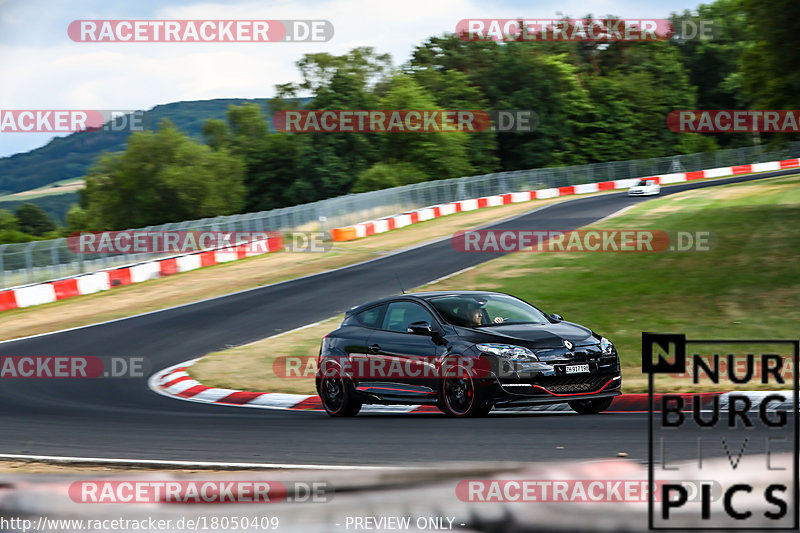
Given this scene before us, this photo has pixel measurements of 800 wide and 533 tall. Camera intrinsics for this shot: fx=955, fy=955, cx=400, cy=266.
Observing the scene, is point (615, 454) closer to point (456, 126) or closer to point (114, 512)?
point (114, 512)

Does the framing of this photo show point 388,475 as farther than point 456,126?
No

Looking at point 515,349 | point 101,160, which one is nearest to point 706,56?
point 101,160

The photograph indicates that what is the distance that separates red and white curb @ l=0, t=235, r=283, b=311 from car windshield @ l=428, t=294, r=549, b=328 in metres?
18.3

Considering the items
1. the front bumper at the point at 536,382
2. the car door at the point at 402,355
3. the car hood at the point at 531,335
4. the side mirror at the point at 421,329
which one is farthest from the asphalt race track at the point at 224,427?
the side mirror at the point at 421,329

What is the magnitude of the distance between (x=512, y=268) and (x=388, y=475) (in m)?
19.6

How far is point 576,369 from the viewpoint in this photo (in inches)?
401

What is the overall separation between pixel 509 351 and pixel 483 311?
3.47ft

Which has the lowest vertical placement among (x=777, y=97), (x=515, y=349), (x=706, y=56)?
(x=515, y=349)

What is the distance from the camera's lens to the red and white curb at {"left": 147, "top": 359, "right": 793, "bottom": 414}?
11.0 metres

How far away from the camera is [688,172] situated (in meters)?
69.9

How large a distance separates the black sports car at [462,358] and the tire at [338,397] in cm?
1

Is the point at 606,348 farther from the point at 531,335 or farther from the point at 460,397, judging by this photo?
the point at 460,397

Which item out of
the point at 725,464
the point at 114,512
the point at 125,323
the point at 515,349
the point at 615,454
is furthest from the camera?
the point at 125,323

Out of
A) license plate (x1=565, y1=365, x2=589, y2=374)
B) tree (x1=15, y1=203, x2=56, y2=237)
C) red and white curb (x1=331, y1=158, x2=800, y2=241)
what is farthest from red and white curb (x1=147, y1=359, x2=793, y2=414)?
tree (x1=15, y1=203, x2=56, y2=237)
